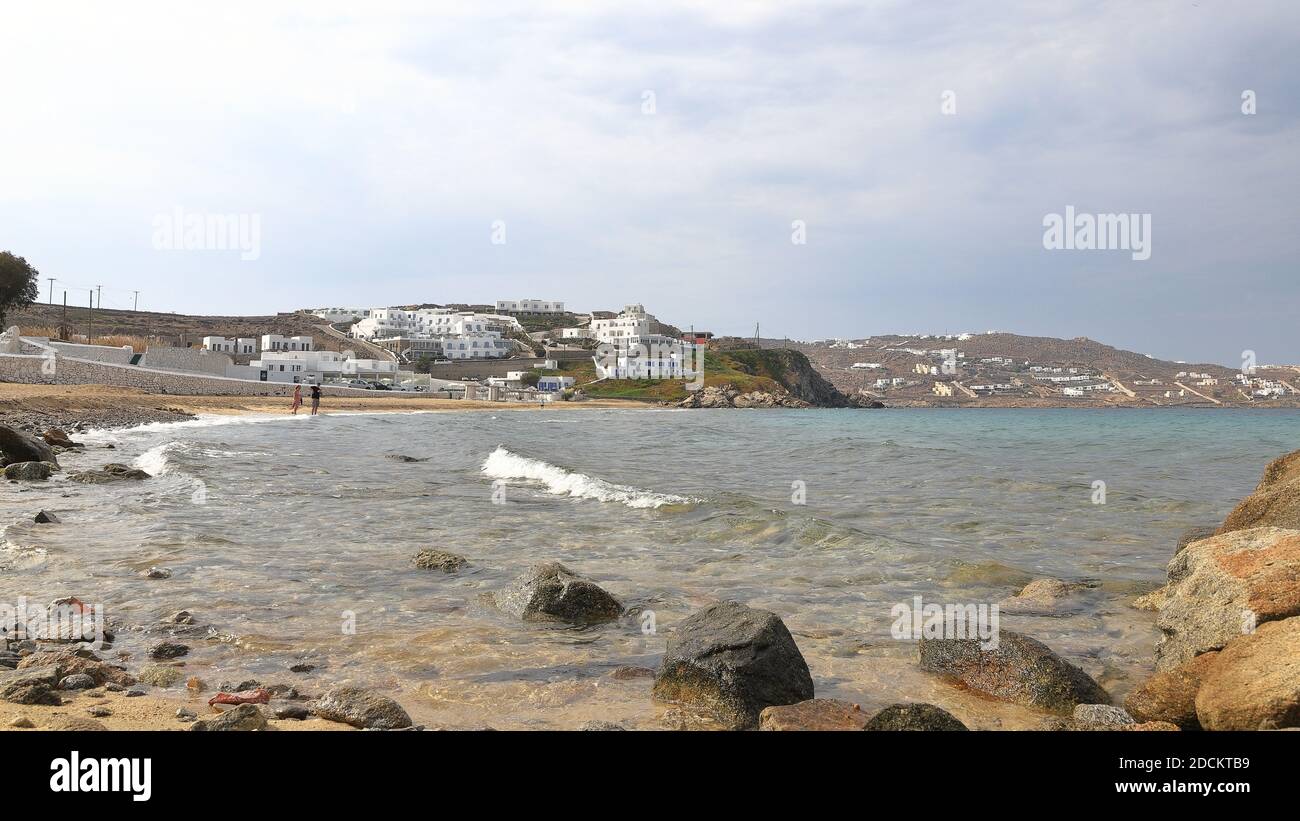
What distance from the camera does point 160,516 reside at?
1352cm

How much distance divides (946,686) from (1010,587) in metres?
4.59

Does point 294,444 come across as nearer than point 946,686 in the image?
No

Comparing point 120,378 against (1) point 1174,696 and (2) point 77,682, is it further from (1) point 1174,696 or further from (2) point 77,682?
(1) point 1174,696

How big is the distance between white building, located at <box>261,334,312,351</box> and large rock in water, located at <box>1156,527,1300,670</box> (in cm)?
14086

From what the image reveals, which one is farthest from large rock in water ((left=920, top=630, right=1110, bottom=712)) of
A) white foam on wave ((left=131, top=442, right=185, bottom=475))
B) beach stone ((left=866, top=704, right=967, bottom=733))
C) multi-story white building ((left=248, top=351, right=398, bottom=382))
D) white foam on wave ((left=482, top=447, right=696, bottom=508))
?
multi-story white building ((left=248, top=351, right=398, bottom=382))

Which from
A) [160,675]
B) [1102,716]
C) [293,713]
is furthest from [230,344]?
[1102,716]

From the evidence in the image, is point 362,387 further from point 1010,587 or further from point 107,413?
point 1010,587

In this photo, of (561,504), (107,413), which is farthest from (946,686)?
(107,413)

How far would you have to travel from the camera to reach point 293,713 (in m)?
5.35

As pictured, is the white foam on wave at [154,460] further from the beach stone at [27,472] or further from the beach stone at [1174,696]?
the beach stone at [1174,696]

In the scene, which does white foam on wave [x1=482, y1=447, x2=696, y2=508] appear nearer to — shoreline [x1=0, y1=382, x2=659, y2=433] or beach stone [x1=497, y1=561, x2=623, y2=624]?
beach stone [x1=497, y1=561, x2=623, y2=624]

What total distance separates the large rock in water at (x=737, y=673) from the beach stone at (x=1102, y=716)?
2.07 m

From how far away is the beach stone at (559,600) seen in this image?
858cm
